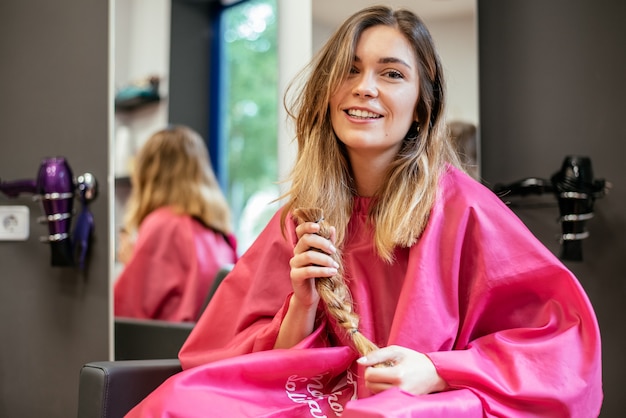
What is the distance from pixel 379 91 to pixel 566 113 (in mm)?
662

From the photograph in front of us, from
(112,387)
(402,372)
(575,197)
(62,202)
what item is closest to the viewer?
(402,372)

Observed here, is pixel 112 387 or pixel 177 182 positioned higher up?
pixel 177 182

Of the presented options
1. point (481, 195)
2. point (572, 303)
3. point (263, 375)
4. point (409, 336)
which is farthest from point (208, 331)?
point (572, 303)

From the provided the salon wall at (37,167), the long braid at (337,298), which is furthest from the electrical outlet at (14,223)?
the long braid at (337,298)

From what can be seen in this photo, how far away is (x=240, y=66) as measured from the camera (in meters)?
2.72

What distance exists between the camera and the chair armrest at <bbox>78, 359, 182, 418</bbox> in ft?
5.24

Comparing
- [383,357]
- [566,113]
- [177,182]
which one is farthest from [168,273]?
[566,113]

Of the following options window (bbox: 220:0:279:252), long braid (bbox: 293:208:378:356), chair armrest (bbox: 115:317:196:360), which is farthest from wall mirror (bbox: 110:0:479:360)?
long braid (bbox: 293:208:378:356)

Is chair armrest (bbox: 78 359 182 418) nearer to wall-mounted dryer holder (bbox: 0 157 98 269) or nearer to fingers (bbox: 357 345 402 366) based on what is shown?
fingers (bbox: 357 345 402 366)

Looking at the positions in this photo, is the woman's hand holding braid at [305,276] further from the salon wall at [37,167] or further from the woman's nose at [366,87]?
the salon wall at [37,167]

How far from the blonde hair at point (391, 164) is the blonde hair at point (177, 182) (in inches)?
32.8

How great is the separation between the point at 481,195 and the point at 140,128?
4.79 ft

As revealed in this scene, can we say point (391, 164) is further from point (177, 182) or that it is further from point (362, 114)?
point (177, 182)

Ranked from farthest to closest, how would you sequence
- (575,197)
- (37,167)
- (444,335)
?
1. (37,167)
2. (575,197)
3. (444,335)
